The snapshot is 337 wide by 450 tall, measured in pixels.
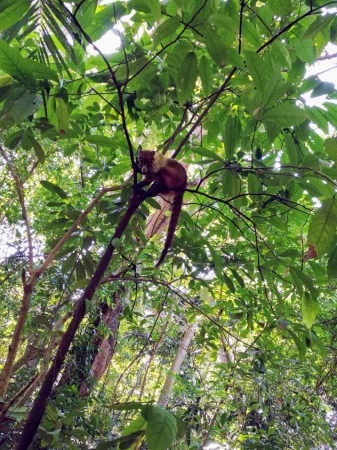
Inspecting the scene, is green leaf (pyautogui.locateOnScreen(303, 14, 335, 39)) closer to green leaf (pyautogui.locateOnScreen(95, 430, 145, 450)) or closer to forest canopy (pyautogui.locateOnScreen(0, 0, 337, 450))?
forest canopy (pyautogui.locateOnScreen(0, 0, 337, 450))

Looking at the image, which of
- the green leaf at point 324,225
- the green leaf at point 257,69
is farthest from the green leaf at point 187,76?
the green leaf at point 324,225

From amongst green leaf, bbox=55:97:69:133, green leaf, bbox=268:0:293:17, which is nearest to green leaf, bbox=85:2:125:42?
green leaf, bbox=55:97:69:133

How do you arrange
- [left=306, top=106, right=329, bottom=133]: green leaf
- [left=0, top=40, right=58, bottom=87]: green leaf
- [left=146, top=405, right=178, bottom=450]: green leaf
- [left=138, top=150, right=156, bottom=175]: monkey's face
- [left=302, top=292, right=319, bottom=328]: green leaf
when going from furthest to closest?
[left=138, top=150, right=156, bottom=175]: monkey's face < [left=306, top=106, right=329, bottom=133]: green leaf < [left=302, top=292, right=319, bottom=328]: green leaf < [left=0, top=40, right=58, bottom=87]: green leaf < [left=146, top=405, right=178, bottom=450]: green leaf

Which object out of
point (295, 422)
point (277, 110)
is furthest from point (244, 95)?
point (295, 422)

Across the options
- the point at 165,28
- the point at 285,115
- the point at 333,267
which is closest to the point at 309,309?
the point at 333,267

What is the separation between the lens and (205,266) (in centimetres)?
118

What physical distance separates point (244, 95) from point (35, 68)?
41 centimetres

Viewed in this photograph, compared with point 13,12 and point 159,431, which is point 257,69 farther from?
point 159,431

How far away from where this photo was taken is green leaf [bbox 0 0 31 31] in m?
0.59

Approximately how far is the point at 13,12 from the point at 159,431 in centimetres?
74

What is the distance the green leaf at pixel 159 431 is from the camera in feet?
1.53

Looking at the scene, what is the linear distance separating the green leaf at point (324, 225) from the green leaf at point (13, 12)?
0.63 m

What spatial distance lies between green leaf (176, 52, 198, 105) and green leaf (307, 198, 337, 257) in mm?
364

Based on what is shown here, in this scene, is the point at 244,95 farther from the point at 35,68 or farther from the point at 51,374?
the point at 51,374
